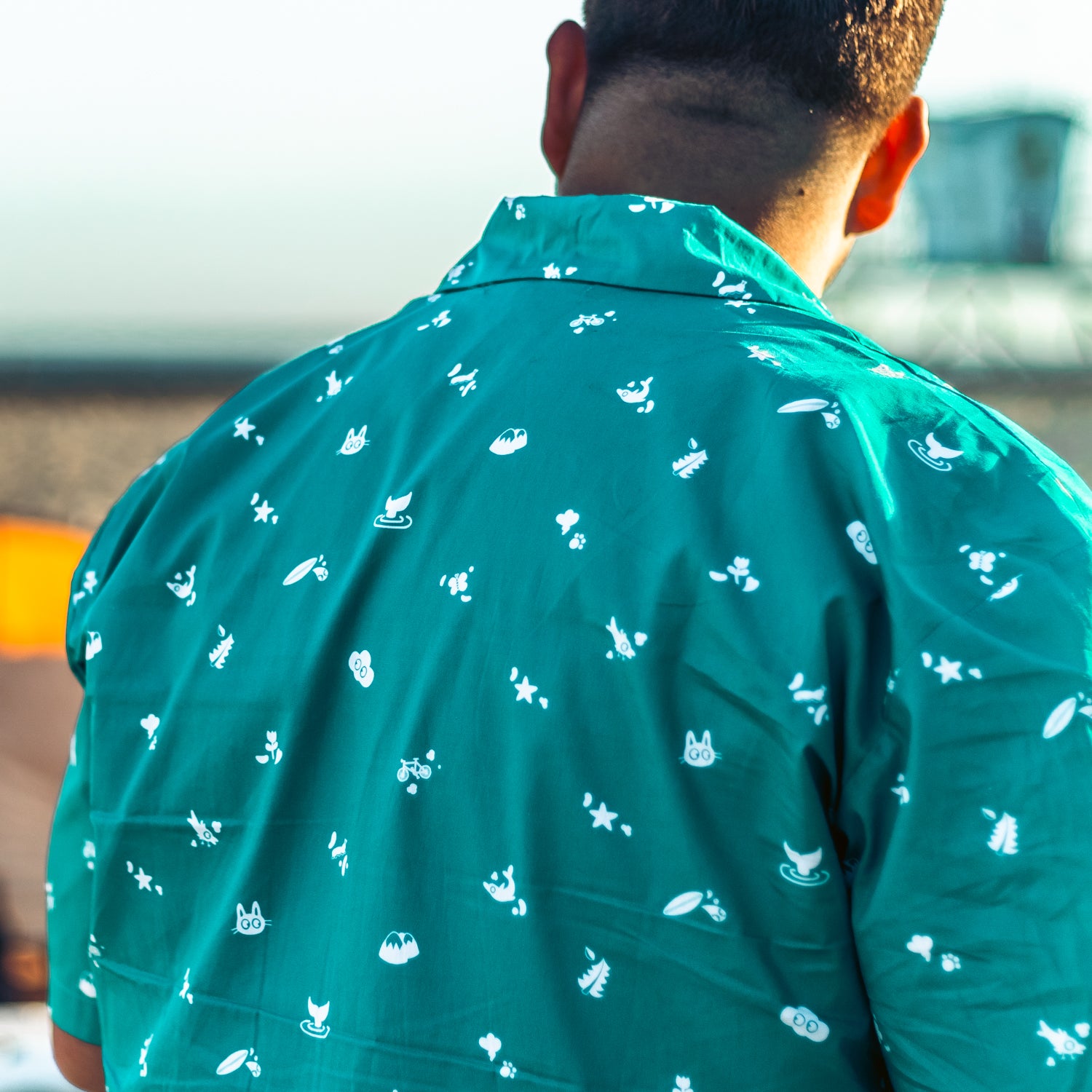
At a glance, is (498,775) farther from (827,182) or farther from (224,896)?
(827,182)

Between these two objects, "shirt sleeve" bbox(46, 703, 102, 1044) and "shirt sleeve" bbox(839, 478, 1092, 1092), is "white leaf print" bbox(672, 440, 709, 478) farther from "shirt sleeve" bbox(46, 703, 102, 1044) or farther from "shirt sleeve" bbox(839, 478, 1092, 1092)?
"shirt sleeve" bbox(46, 703, 102, 1044)

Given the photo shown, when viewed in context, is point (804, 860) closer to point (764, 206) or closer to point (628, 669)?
point (628, 669)

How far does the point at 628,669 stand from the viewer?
76cm

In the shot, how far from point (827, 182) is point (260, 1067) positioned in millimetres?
837

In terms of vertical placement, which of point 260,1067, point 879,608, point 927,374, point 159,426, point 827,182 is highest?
point 827,182

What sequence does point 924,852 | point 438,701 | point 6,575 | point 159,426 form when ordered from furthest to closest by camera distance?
point 159,426, point 6,575, point 438,701, point 924,852

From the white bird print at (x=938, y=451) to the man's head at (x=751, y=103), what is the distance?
11.0 inches

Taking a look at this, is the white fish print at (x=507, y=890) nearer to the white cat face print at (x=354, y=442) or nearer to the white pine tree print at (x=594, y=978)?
the white pine tree print at (x=594, y=978)

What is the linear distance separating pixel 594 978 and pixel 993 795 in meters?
0.28

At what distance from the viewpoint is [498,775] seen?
81cm

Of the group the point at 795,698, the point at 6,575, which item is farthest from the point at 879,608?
the point at 6,575

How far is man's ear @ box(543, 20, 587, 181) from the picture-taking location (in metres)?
1.04

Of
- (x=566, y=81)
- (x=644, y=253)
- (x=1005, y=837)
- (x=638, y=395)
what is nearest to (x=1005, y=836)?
(x=1005, y=837)

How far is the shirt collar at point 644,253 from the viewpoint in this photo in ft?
2.92
